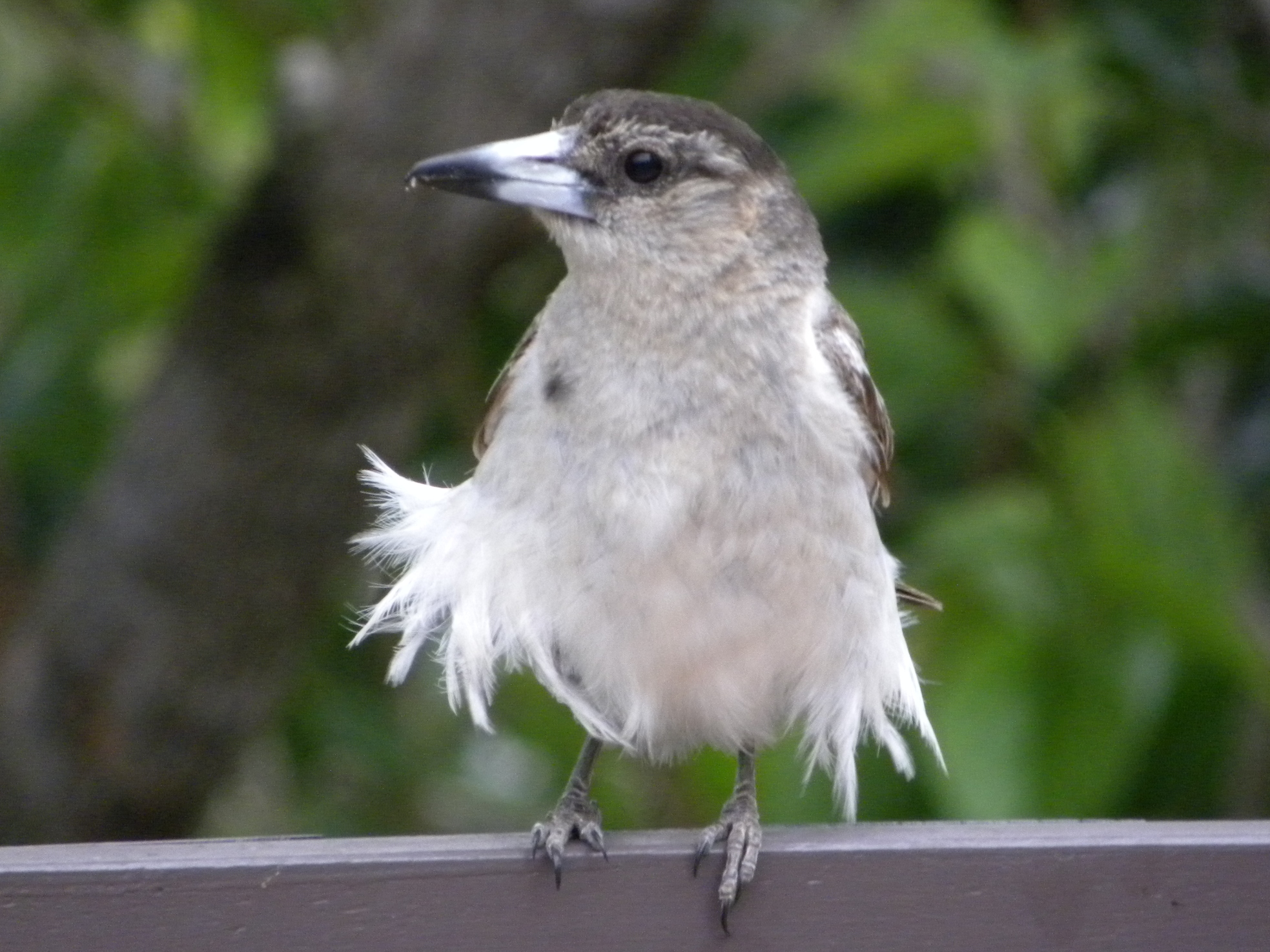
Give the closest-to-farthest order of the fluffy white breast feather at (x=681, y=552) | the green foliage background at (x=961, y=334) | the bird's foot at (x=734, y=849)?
the bird's foot at (x=734, y=849), the fluffy white breast feather at (x=681, y=552), the green foliage background at (x=961, y=334)

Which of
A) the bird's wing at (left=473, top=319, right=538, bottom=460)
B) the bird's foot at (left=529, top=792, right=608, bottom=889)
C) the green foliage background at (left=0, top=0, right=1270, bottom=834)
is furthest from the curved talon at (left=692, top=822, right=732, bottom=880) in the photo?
the green foliage background at (left=0, top=0, right=1270, bottom=834)

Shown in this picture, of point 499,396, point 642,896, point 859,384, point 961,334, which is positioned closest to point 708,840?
point 642,896

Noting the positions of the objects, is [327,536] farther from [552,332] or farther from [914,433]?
[552,332]

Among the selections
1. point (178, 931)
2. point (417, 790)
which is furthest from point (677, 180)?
point (417, 790)

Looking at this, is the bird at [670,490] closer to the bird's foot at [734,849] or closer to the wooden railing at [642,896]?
the bird's foot at [734,849]

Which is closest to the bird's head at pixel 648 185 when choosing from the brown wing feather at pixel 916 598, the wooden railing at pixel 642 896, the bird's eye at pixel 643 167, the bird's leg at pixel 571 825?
the bird's eye at pixel 643 167

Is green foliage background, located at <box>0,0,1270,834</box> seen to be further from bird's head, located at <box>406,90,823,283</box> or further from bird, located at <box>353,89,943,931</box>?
bird's head, located at <box>406,90,823,283</box>

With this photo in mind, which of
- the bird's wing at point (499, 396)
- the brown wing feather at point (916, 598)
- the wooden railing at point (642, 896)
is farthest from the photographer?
the brown wing feather at point (916, 598)
